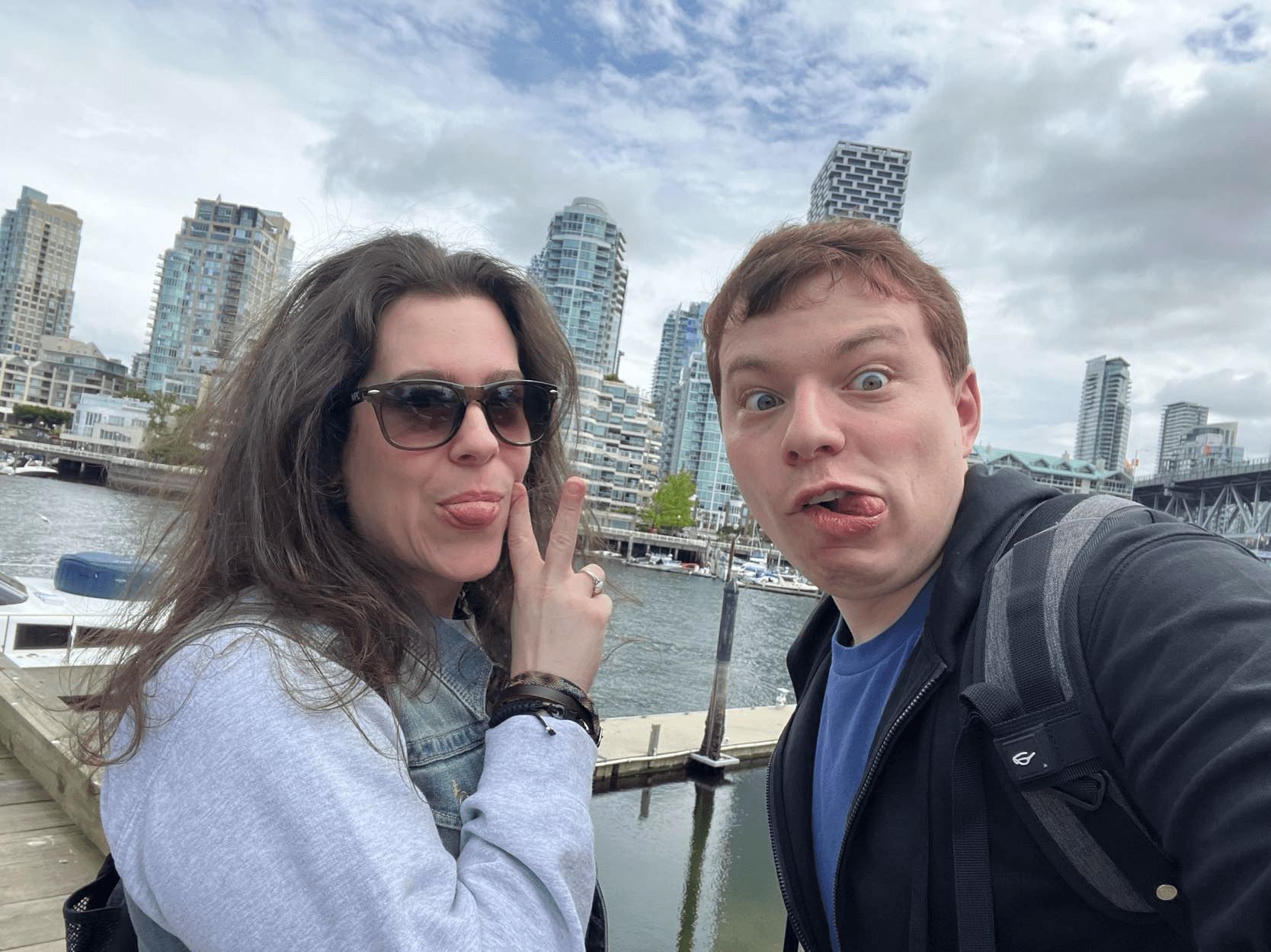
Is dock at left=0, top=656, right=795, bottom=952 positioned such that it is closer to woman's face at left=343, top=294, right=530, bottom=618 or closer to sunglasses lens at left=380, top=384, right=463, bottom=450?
woman's face at left=343, top=294, right=530, bottom=618

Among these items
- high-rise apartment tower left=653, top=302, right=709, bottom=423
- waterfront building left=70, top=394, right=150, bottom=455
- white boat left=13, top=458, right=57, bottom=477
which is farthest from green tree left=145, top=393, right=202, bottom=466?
high-rise apartment tower left=653, top=302, right=709, bottom=423

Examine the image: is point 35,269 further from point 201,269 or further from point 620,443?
point 620,443

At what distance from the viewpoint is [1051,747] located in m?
1.10

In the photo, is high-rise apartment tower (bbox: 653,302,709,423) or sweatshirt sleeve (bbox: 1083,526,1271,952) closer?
sweatshirt sleeve (bbox: 1083,526,1271,952)

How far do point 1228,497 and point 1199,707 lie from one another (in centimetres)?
8261

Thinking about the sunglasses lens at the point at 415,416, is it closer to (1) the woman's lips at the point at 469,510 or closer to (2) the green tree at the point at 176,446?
(1) the woman's lips at the point at 469,510

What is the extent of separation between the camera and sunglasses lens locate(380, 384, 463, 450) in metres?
1.57

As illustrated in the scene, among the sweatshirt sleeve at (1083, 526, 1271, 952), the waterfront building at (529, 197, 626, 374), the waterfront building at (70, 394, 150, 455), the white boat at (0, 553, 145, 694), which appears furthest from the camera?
the waterfront building at (529, 197, 626, 374)

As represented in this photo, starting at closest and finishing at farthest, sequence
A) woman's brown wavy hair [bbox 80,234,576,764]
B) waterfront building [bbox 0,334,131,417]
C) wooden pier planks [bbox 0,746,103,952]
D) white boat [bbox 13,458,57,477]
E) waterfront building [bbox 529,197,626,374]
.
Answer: woman's brown wavy hair [bbox 80,234,576,764], wooden pier planks [bbox 0,746,103,952], white boat [bbox 13,458,57,477], waterfront building [bbox 0,334,131,417], waterfront building [bbox 529,197,626,374]

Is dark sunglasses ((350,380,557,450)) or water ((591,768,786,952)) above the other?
dark sunglasses ((350,380,557,450))

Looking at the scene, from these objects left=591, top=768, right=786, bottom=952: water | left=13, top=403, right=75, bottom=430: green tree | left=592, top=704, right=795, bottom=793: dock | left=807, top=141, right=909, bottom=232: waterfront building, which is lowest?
left=591, top=768, right=786, bottom=952: water

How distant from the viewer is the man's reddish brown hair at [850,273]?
164 cm

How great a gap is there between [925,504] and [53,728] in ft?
15.6

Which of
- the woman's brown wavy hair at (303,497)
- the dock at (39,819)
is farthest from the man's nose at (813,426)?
the dock at (39,819)
